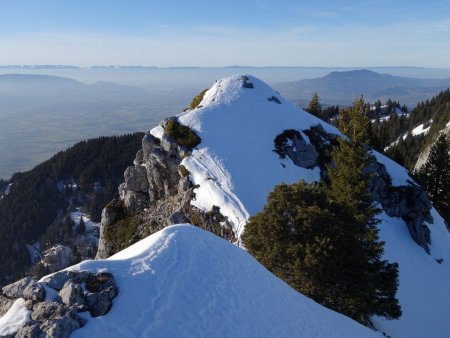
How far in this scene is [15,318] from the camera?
10.2 m

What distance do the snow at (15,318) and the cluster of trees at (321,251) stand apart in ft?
39.2

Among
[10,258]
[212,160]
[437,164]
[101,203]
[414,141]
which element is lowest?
[10,258]

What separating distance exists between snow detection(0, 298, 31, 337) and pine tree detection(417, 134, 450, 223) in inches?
1953

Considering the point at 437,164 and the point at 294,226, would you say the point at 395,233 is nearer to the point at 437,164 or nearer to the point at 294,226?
the point at 437,164

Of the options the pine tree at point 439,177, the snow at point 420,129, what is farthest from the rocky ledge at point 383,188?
the snow at point 420,129

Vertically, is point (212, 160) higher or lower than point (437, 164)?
higher

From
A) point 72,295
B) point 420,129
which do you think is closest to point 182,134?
point 72,295

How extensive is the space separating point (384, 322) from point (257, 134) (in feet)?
64.6

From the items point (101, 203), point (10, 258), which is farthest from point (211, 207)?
point (10, 258)

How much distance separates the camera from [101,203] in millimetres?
127125

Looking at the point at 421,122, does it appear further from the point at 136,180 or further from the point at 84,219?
the point at 84,219

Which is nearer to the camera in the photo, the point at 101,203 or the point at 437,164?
the point at 437,164

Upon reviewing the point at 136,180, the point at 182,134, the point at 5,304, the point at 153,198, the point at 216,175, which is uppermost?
the point at 182,134

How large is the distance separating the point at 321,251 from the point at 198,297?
8.34m
